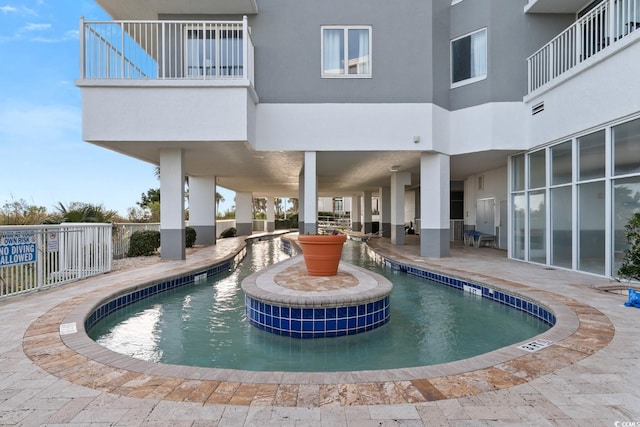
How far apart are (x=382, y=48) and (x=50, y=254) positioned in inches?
361

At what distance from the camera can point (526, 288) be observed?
19.3 ft

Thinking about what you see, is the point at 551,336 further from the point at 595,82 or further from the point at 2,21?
the point at 2,21

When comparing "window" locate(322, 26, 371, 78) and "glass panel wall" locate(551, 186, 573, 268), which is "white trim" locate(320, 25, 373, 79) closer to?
"window" locate(322, 26, 371, 78)

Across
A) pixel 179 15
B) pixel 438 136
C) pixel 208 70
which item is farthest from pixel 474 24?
pixel 179 15

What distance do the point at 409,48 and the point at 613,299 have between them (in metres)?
7.68

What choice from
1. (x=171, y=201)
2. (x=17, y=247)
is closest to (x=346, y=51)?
(x=171, y=201)

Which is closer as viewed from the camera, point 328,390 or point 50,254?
point 328,390

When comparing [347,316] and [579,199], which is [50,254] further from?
[579,199]

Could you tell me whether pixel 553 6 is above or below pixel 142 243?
above

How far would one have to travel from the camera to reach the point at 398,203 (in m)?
14.7

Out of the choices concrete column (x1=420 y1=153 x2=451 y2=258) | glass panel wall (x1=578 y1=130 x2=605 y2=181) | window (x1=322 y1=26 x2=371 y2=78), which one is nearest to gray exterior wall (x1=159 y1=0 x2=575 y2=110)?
window (x1=322 y1=26 x2=371 y2=78)

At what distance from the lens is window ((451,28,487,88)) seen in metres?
9.84

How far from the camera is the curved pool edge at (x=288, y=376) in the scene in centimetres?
250

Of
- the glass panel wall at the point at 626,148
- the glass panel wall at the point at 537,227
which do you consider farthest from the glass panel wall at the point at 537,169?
the glass panel wall at the point at 626,148
